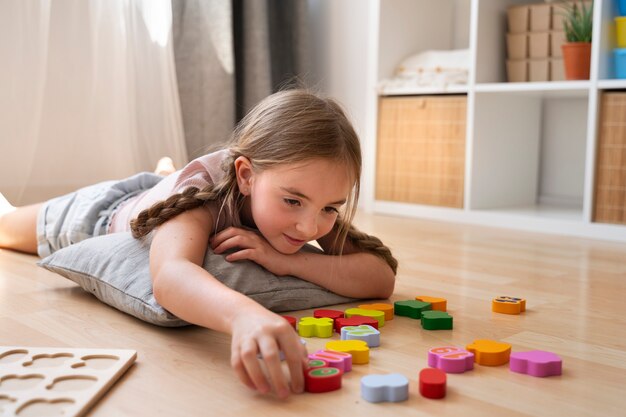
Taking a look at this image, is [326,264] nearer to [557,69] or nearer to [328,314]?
[328,314]

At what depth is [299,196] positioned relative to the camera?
1.07 meters

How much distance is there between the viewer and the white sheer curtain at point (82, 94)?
7.08 feet

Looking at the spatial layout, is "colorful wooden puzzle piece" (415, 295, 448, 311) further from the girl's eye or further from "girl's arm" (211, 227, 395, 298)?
the girl's eye

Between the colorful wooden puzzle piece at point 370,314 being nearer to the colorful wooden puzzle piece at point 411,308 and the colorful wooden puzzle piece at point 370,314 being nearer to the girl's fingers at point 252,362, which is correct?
the colorful wooden puzzle piece at point 411,308

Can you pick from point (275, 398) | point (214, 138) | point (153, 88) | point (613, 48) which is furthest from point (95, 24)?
point (275, 398)

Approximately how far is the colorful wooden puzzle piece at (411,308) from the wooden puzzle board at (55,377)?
0.46 m

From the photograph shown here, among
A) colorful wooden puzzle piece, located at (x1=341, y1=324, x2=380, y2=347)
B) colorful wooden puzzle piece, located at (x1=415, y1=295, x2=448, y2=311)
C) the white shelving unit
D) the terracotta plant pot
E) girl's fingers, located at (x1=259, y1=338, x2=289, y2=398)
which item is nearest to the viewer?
girl's fingers, located at (x1=259, y1=338, x2=289, y2=398)

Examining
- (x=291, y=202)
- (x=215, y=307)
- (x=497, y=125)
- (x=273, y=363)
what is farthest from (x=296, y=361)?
(x=497, y=125)

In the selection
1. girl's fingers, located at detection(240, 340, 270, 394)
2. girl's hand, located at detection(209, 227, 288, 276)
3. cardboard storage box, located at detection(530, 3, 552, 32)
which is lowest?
girl's fingers, located at detection(240, 340, 270, 394)

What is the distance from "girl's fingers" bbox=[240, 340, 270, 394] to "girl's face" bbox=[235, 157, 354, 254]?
0.35 meters

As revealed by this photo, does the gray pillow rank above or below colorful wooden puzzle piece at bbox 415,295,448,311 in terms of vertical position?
above

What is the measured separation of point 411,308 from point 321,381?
380 millimetres

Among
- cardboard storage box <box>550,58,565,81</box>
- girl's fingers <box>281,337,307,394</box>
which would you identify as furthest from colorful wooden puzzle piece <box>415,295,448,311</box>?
cardboard storage box <box>550,58,565,81</box>

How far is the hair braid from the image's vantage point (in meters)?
1.11
